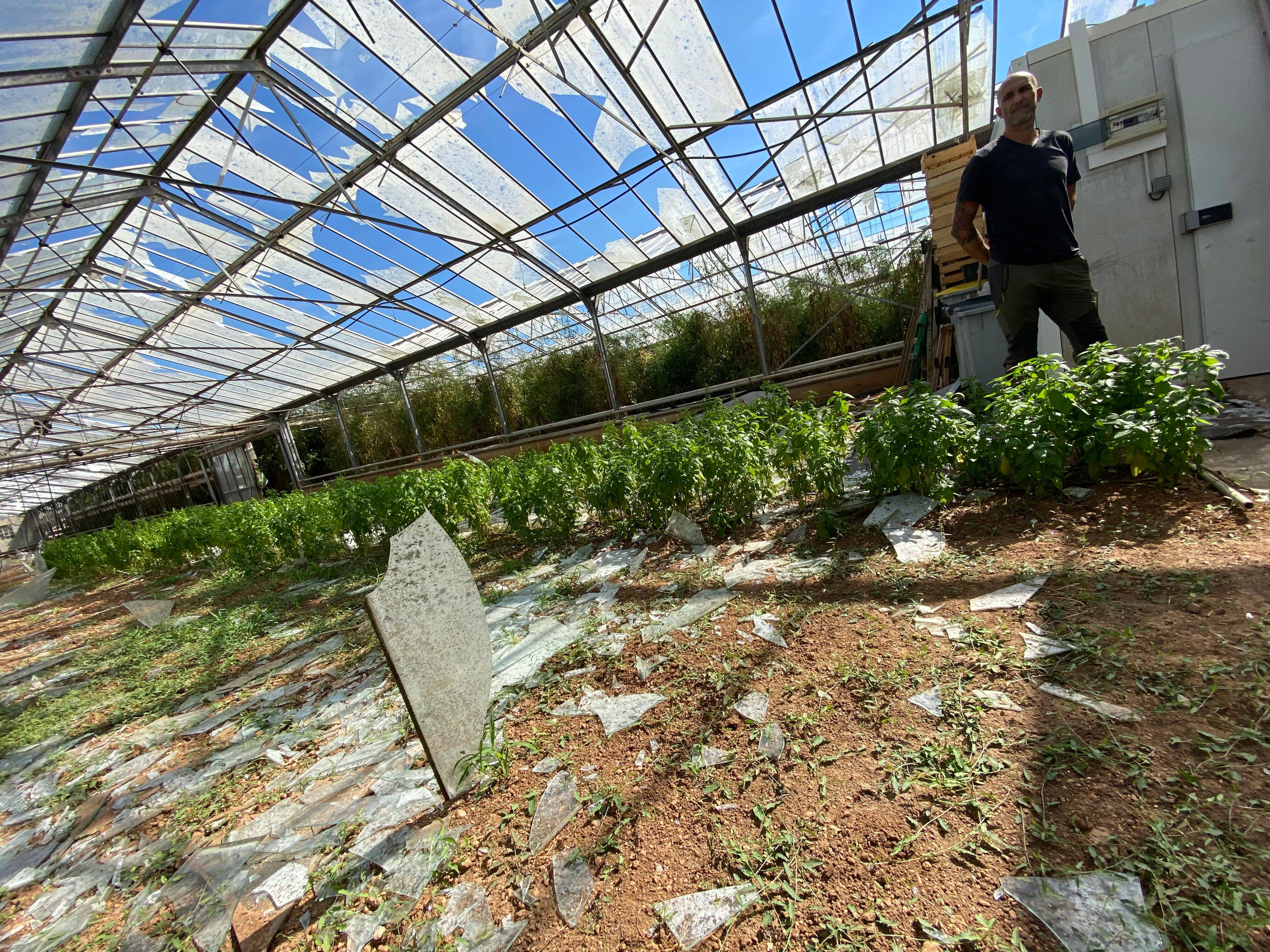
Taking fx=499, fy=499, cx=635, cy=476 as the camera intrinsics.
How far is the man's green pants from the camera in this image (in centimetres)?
304

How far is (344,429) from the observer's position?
60.5ft

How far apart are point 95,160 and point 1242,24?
12401 millimetres

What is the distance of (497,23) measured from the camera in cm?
582

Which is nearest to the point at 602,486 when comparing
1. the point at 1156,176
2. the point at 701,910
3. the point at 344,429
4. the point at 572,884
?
the point at 572,884

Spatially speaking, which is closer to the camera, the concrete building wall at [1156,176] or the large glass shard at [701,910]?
the large glass shard at [701,910]

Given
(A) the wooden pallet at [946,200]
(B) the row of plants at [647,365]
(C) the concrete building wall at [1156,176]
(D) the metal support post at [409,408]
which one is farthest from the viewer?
(D) the metal support post at [409,408]

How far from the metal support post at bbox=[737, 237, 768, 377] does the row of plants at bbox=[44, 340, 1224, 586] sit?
469 cm

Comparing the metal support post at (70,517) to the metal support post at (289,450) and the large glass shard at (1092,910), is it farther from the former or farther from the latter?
the large glass shard at (1092,910)

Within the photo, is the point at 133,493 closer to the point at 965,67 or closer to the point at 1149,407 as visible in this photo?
the point at 965,67

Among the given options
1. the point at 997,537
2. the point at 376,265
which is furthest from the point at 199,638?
the point at 376,265

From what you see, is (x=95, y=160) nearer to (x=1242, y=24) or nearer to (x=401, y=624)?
(x=401, y=624)

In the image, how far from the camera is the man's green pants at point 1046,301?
3039mm

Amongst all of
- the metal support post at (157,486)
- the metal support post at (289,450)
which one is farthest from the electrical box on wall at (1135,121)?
the metal support post at (157,486)

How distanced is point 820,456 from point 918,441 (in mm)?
660
